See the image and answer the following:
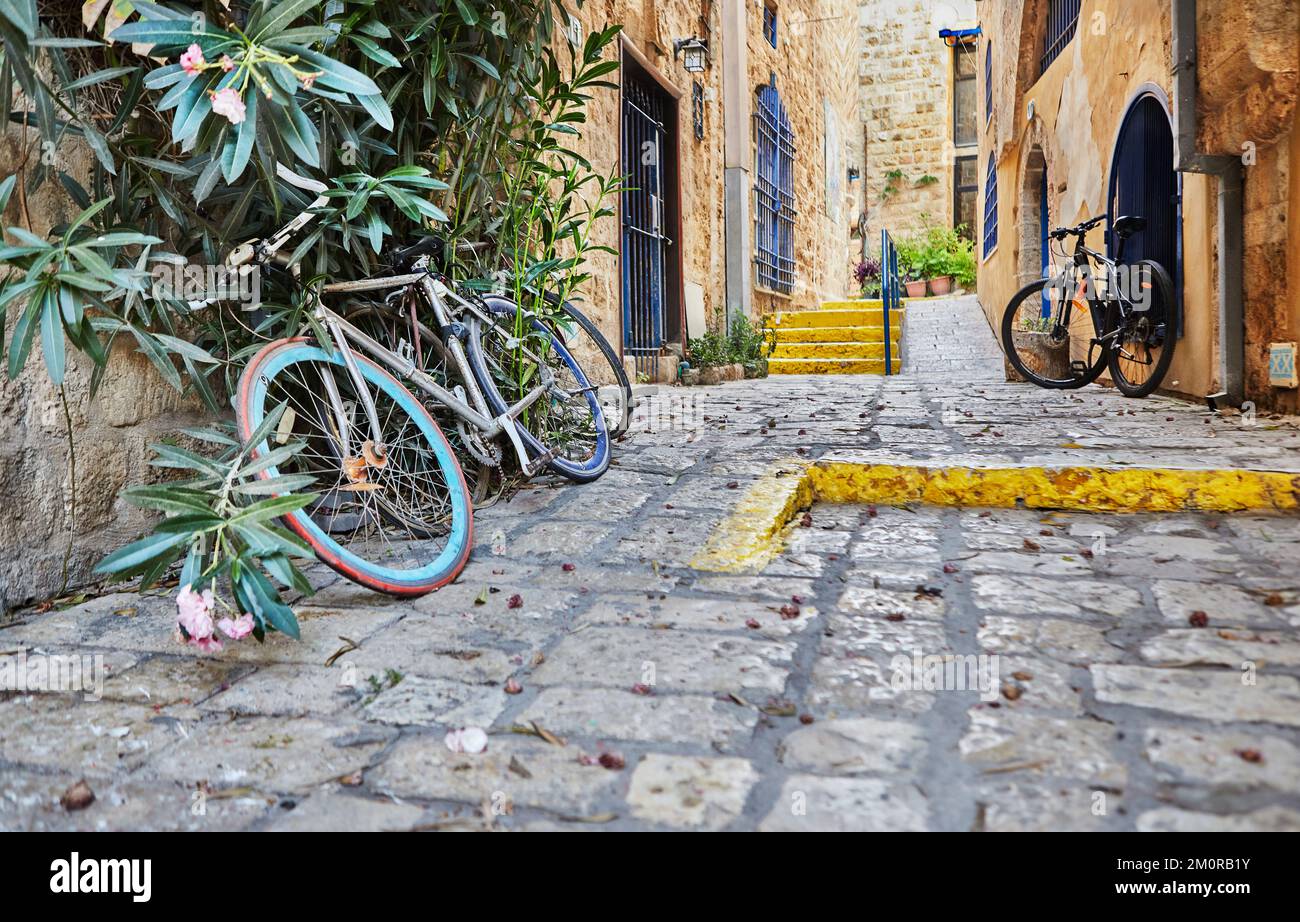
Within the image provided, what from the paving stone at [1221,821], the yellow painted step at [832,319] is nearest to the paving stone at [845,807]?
the paving stone at [1221,821]

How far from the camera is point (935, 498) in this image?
325 centimetres

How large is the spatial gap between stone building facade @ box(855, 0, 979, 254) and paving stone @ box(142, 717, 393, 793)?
58.3 feet

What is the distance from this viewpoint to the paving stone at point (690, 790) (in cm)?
130

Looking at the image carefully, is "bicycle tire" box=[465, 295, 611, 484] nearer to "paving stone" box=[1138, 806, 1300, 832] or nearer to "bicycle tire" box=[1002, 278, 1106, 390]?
"paving stone" box=[1138, 806, 1300, 832]

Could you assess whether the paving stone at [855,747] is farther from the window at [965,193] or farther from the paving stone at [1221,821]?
the window at [965,193]

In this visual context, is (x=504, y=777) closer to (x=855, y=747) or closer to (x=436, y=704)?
(x=436, y=704)

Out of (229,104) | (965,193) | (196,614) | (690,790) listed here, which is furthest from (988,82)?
(690,790)

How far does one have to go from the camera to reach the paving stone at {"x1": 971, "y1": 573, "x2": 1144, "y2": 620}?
210cm

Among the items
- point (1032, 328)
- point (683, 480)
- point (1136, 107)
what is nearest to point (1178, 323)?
point (1136, 107)

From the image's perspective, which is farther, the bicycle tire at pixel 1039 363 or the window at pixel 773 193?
the window at pixel 773 193

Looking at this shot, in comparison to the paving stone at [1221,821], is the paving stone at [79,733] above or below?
above

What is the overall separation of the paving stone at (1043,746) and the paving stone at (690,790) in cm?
35

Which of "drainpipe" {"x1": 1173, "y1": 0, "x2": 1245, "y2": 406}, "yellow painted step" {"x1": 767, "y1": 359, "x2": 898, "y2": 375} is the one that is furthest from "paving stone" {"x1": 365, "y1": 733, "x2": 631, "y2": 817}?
"yellow painted step" {"x1": 767, "y1": 359, "x2": 898, "y2": 375}

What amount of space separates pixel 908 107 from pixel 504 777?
1902cm
